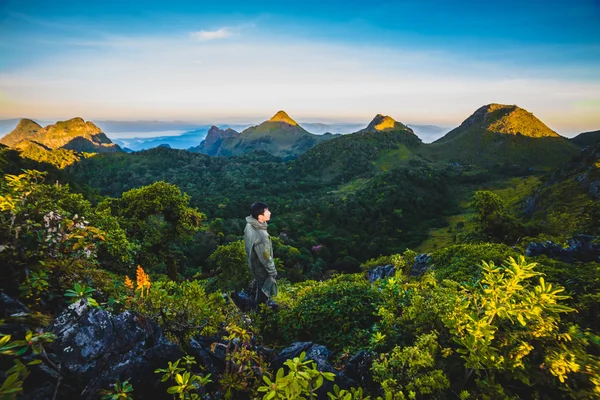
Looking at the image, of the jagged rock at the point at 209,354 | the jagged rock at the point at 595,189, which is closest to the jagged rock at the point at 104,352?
the jagged rock at the point at 209,354

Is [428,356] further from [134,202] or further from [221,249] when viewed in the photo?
→ [134,202]

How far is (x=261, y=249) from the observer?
26.2ft

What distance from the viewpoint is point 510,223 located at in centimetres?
1894

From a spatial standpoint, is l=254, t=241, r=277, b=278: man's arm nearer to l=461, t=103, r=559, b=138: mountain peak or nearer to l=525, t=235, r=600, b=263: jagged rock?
l=525, t=235, r=600, b=263: jagged rock

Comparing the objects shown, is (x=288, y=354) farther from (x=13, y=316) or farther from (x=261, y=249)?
(x=13, y=316)

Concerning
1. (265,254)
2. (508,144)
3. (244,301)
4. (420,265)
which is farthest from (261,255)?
(508,144)

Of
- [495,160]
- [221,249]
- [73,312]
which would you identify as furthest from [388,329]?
[495,160]

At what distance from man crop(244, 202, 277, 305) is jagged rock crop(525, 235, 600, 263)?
24.4 feet

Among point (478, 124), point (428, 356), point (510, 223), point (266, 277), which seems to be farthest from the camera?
point (478, 124)

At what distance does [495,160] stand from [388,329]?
189168 millimetres

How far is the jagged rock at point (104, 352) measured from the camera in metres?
3.36

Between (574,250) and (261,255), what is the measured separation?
8.33 metres

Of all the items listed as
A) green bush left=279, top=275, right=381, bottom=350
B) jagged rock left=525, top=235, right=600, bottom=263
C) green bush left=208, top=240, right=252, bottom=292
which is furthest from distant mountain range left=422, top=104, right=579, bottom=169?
green bush left=279, top=275, right=381, bottom=350

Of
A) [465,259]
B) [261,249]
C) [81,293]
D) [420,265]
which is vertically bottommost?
[420,265]
